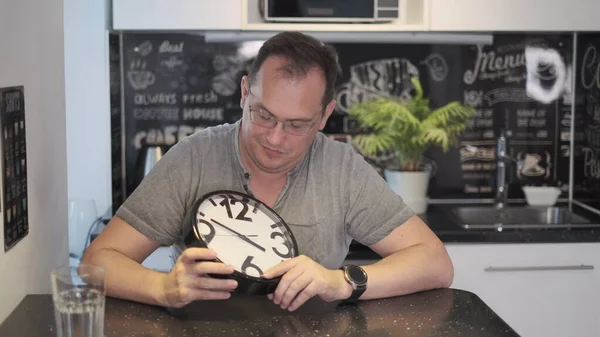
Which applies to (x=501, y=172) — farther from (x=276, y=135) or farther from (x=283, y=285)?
(x=283, y=285)

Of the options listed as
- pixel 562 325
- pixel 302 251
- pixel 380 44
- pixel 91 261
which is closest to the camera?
pixel 91 261

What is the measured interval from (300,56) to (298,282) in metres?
0.50

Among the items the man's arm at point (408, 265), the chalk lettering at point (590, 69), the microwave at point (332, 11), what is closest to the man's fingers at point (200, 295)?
the man's arm at point (408, 265)

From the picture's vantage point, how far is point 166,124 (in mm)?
3502

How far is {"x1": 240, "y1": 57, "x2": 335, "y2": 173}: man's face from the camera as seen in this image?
1.86m

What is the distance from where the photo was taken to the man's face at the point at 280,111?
1.86 m

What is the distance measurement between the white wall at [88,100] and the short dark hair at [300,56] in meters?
1.41

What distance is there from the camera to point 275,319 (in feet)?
5.48

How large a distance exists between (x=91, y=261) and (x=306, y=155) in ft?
1.83

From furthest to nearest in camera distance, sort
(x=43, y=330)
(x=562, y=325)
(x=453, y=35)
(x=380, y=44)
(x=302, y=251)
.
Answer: (x=380, y=44) < (x=453, y=35) < (x=562, y=325) < (x=302, y=251) < (x=43, y=330)

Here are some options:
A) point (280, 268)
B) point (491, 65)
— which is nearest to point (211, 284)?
point (280, 268)

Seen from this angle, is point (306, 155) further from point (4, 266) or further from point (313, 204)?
point (4, 266)

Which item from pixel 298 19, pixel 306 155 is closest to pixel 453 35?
pixel 298 19

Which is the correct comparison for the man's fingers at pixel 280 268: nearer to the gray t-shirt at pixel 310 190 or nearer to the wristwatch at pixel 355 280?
the wristwatch at pixel 355 280
